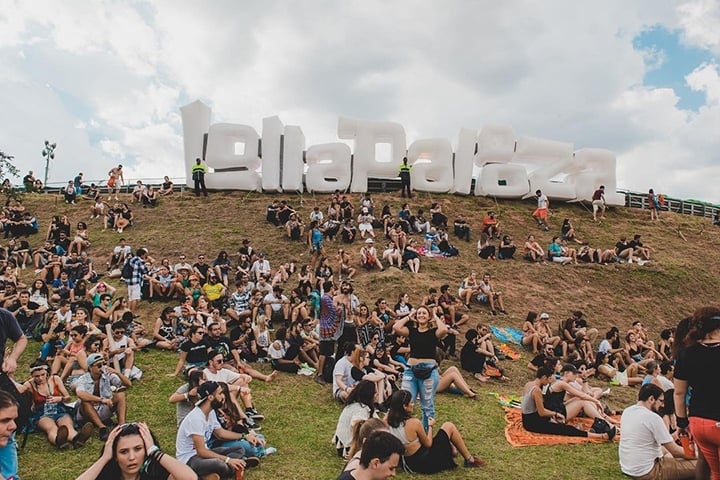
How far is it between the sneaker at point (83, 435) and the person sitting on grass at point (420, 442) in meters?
4.05

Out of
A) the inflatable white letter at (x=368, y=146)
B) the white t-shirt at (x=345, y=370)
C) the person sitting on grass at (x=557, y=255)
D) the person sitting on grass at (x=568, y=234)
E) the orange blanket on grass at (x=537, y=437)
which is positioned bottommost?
the orange blanket on grass at (x=537, y=437)

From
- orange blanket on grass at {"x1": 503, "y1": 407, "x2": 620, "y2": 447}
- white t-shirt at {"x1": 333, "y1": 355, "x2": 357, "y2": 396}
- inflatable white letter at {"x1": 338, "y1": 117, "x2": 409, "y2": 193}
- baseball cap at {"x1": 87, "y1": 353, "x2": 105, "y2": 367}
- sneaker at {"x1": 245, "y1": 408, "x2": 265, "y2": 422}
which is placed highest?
inflatable white letter at {"x1": 338, "y1": 117, "x2": 409, "y2": 193}

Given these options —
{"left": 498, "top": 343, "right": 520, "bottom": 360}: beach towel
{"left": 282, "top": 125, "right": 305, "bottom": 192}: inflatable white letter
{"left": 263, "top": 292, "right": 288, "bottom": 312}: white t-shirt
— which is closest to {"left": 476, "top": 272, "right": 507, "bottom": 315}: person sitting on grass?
{"left": 498, "top": 343, "right": 520, "bottom": 360}: beach towel

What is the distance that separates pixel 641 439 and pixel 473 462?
2.03 m

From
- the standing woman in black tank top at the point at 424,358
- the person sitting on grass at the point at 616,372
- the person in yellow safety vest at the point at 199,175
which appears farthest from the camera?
the person in yellow safety vest at the point at 199,175

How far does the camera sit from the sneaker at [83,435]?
289 inches

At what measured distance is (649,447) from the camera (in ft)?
21.7

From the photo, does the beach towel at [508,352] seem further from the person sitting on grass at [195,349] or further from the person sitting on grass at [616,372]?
the person sitting on grass at [195,349]

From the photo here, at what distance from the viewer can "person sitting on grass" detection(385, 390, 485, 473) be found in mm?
6613

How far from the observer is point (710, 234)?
27.2 meters

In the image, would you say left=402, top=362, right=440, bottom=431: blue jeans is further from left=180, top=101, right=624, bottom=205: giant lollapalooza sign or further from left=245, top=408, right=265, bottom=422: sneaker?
left=180, top=101, right=624, bottom=205: giant lollapalooza sign

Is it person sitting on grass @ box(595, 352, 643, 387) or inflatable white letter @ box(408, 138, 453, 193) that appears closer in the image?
person sitting on grass @ box(595, 352, 643, 387)

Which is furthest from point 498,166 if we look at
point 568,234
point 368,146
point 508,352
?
point 508,352

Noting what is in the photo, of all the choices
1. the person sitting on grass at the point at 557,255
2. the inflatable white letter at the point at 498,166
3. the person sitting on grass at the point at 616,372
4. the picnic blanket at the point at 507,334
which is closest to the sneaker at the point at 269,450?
the person sitting on grass at the point at 616,372
